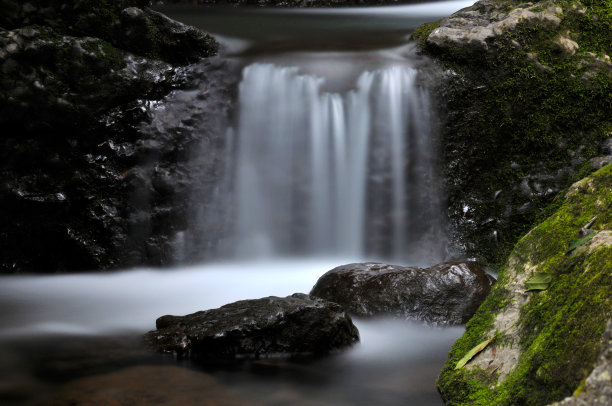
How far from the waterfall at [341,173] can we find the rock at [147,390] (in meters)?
2.90

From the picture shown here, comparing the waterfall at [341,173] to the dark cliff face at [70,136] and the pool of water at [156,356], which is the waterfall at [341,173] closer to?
the pool of water at [156,356]

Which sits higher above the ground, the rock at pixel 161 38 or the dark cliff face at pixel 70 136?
the rock at pixel 161 38

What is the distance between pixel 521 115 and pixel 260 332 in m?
3.77

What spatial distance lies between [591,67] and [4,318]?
5.84 meters

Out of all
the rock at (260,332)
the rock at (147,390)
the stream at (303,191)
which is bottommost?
the rock at (147,390)

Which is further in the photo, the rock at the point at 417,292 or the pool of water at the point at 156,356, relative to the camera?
the rock at the point at 417,292

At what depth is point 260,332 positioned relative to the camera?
3717mm

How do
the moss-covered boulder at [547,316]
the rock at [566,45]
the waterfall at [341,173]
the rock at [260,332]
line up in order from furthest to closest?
the waterfall at [341,173]
the rock at [566,45]
the rock at [260,332]
the moss-covered boulder at [547,316]

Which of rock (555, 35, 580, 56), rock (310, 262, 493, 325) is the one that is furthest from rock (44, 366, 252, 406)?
rock (555, 35, 580, 56)

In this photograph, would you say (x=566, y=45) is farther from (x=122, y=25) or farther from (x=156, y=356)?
(x=156, y=356)

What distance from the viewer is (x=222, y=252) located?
625cm

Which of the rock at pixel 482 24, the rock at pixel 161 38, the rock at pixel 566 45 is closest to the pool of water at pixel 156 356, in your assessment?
the rock at pixel 161 38

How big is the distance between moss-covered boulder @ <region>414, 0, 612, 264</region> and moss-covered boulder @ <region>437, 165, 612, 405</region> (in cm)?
303

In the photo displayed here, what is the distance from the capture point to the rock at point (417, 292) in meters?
4.34
